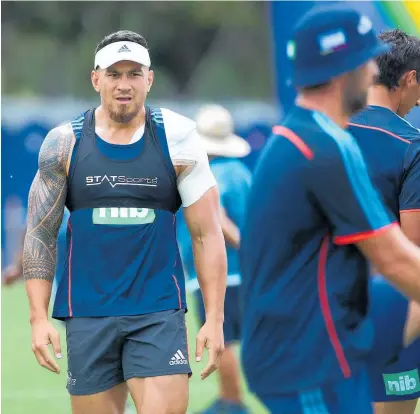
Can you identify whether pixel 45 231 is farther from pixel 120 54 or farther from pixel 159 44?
pixel 159 44

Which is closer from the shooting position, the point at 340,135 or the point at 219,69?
the point at 340,135

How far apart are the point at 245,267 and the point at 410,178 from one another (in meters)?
1.44

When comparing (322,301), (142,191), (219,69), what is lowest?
(322,301)

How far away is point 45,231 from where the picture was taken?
580 cm

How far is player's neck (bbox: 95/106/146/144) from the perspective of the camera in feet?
18.7

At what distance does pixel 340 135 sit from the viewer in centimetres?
406

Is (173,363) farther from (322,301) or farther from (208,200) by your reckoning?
(322,301)

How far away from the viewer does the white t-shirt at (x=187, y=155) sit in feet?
18.5

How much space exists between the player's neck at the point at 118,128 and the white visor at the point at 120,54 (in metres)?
0.23

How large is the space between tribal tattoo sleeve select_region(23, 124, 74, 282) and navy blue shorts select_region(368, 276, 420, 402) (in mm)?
1483

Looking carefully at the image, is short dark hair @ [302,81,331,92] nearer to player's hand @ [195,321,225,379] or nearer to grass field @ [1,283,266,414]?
player's hand @ [195,321,225,379]

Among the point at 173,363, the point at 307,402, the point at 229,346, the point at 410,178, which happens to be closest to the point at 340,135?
the point at 307,402

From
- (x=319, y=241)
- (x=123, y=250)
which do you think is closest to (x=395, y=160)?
(x=123, y=250)

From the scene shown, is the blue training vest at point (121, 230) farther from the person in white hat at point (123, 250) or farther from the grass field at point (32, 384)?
the grass field at point (32, 384)
